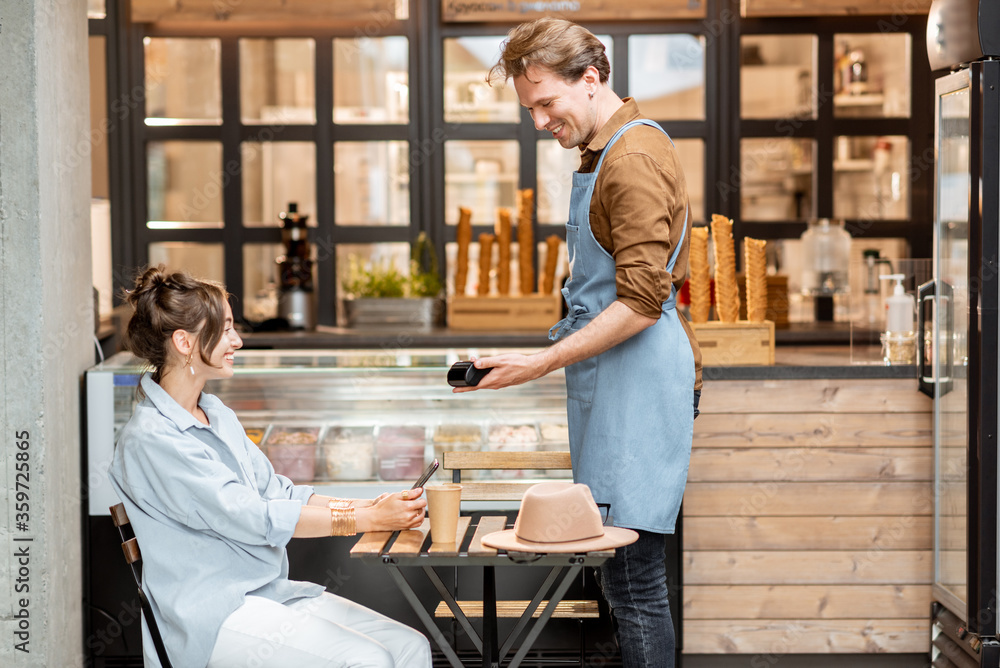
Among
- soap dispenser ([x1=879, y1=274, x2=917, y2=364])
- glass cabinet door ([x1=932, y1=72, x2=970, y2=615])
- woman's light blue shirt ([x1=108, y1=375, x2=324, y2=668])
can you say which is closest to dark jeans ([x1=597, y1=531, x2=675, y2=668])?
woman's light blue shirt ([x1=108, y1=375, x2=324, y2=668])

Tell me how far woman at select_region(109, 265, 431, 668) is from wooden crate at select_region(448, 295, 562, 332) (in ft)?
7.94

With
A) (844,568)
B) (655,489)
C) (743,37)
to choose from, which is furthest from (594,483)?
(743,37)

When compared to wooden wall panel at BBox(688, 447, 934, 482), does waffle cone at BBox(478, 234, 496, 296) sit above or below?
above

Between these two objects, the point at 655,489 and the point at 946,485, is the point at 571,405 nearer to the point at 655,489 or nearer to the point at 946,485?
the point at 655,489

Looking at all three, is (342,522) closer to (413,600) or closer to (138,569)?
(413,600)

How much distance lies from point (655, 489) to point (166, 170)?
3.74m

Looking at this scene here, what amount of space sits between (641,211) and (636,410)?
0.42 m

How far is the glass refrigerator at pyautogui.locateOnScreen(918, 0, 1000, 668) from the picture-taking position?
2.76 m

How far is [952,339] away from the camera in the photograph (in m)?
2.95

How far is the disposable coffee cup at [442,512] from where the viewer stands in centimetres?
189

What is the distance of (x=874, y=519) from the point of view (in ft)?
10.2

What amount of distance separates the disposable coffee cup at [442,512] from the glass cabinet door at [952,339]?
170cm

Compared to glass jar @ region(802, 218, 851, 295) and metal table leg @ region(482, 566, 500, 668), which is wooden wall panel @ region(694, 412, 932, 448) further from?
glass jar @ region(802, 218, 851, 295)

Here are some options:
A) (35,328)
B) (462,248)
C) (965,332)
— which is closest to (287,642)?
(35,328)
